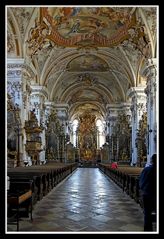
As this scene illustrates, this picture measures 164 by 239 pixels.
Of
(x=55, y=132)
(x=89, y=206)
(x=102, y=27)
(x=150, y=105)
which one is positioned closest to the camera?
(x=89, y=206)

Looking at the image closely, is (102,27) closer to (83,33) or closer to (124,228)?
(83,33)

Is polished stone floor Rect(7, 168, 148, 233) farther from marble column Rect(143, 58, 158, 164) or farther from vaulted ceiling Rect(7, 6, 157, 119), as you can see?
vaulted ceiling Rect(7, 6, 157, 119)

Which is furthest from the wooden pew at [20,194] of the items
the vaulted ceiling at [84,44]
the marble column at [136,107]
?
the marble column at [136,107]

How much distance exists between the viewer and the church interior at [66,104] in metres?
8.39

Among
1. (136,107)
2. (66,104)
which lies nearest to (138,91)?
(136,107)

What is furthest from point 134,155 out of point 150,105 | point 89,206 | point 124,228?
point 124,228

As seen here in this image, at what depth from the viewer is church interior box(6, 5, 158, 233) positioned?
8391mm

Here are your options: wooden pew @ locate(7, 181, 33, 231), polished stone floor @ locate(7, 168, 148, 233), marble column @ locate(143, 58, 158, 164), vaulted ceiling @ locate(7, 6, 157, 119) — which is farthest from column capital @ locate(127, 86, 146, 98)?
wooden pew @ locate(7, 181, 33, 231)

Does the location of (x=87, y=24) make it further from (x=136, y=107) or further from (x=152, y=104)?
(x=136, y=107)

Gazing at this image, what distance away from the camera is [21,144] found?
62.6 feet

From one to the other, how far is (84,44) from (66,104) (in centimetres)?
1417

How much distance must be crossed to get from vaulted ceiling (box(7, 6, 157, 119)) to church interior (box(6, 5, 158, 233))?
6cm

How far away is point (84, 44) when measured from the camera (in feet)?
84.1
